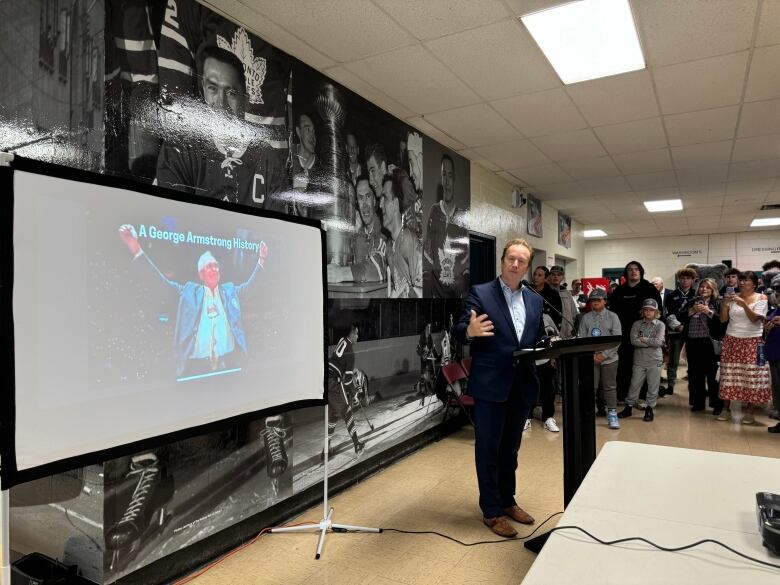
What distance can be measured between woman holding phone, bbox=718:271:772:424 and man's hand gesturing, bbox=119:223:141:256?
5.23 meters

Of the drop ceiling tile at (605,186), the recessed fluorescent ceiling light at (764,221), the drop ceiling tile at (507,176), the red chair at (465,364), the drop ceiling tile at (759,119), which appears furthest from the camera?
the recessed fluorescent ceiling light at (764,221)

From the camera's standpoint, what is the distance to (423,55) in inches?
123

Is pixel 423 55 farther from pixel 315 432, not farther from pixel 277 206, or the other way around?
pixel 315 432

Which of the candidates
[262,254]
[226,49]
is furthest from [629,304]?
[226,49]

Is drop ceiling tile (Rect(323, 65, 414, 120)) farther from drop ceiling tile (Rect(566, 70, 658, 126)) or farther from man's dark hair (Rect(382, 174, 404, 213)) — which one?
drop ceiling tile (Rect(566, 70, 658, 126))

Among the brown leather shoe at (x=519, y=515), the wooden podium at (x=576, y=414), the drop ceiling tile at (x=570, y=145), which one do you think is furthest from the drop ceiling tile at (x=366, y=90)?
the brown leather shoe at (x=519, y=515)

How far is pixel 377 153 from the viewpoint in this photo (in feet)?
12.9

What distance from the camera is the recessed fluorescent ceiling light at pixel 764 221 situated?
9431 mm

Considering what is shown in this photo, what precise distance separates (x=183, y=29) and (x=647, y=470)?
2.73 meters

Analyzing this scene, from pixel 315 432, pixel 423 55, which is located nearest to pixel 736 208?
pixel 423 55

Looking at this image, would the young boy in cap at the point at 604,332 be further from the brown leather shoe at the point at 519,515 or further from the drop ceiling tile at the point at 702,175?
the brown leather shoe at the point at 519,515

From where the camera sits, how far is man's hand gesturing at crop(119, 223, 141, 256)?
1.80 m

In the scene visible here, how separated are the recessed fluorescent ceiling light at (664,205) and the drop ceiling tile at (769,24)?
→ 528 cm

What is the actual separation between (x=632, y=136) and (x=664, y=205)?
4133 millimetres
